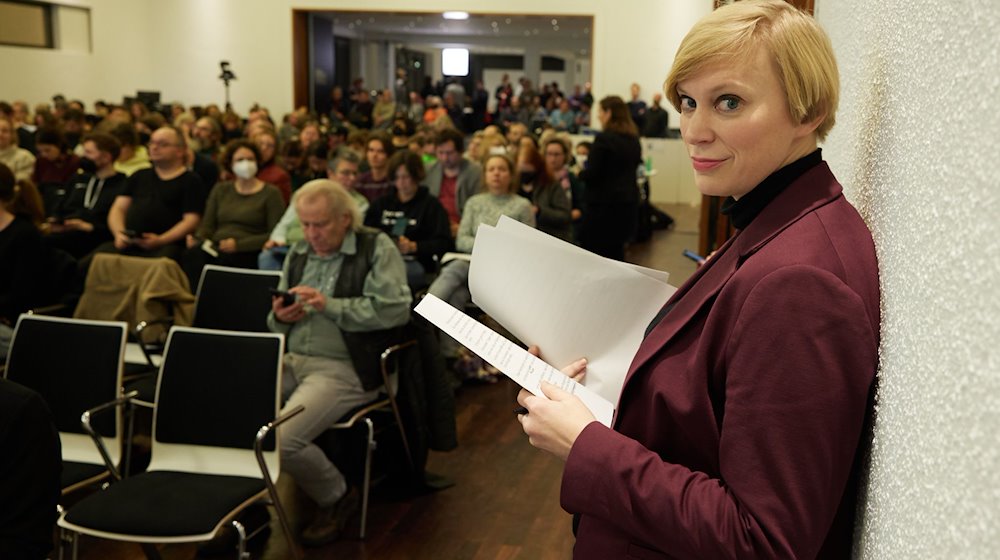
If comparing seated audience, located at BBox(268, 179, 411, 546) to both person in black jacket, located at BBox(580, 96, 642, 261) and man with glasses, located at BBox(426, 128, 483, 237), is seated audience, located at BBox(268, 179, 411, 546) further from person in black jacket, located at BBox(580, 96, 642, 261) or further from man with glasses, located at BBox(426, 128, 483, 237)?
person in black jacket, located at BBox(580, 96, 642, 261)

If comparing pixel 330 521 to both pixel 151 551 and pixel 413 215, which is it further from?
pixel 413 215

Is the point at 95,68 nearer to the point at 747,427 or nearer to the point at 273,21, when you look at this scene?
the point at 273,21

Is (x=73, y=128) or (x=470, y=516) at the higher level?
(x=73, y=128)

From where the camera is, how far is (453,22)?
806 inches

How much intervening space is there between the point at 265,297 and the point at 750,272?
3278mm

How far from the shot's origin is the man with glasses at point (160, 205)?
17.3 ft

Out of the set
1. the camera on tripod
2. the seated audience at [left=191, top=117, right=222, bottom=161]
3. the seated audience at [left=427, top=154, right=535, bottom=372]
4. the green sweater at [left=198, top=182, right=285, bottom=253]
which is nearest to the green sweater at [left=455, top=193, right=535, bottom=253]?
the seated audience at [left=427, top=154, right=535, bottom=372]

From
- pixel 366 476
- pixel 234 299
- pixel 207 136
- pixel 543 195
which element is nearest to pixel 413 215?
pixel 543 195

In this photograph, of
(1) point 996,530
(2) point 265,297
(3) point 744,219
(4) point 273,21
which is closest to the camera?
(1) point 996,530

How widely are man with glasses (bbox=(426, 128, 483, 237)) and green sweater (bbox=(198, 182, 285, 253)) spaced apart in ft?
4.49

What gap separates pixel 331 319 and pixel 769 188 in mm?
2744

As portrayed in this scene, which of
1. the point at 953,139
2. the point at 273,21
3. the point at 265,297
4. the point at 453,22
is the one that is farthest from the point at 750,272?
the point at 453,22

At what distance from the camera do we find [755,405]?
2.67 feet

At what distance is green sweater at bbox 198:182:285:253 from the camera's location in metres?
5.41
